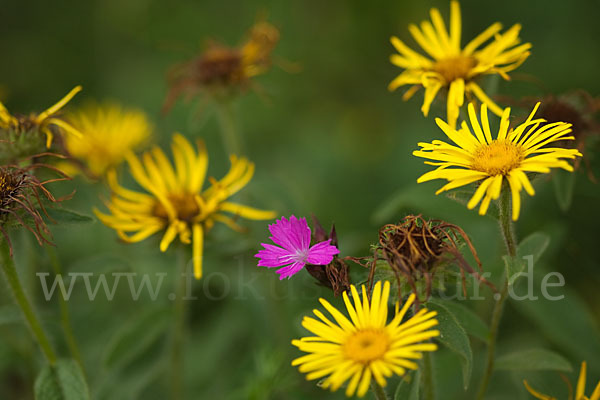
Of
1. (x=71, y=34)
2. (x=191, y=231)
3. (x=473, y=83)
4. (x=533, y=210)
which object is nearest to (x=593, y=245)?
(x=533, y=210)

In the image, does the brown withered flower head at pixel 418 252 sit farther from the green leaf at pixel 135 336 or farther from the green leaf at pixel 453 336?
the green leaf at pixel 135 336

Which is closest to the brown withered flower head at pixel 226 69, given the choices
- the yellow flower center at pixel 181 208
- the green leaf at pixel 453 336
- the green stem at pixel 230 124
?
the green stem at pixel 230 124

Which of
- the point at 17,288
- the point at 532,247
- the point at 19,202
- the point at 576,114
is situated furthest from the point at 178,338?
the point at 576,114

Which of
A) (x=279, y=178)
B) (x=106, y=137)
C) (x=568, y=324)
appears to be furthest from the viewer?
(x=106, y=137)

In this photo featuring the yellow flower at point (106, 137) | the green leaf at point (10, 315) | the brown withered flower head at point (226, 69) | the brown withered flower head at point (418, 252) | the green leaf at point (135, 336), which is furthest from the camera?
the yellow flower at point (106, 137)

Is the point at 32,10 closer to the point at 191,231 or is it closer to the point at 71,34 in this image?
the point at 71,34

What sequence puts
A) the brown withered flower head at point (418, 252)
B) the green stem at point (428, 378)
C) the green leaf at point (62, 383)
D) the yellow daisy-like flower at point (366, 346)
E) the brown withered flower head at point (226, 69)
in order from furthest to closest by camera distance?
1. the brown withered flower head at point (226, 69)
2. the green leaf at point (62, 383)
3. the green stem at point (428, 378)
4. the brown withered flower head at point (418, 252)
5. the yellow daisy-like flower at point (366, 346)

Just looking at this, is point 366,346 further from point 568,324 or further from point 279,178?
point 279,178
